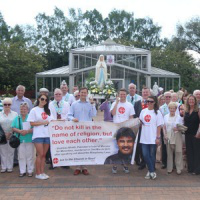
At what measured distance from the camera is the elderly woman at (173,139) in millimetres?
6578

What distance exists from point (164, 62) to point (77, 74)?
13.6 meters

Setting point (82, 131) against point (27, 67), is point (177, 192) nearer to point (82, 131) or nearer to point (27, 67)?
point (82, 131)

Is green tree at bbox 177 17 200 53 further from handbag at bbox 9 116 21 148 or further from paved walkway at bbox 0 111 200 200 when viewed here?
handbag at bbox 9 116 21 148

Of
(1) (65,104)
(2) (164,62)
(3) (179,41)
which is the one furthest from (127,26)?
(1) (65,104)

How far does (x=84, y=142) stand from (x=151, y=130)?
59.5 inches

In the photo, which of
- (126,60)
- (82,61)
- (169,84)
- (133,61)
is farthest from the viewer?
(169,84)

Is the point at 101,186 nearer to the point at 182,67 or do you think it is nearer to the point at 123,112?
the point at 123,112

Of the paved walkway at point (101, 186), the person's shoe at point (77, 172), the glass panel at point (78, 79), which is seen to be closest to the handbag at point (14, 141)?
the paved walkway at point (101, 186)

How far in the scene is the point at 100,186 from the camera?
224 inches

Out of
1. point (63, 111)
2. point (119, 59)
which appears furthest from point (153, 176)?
point (119, 59)

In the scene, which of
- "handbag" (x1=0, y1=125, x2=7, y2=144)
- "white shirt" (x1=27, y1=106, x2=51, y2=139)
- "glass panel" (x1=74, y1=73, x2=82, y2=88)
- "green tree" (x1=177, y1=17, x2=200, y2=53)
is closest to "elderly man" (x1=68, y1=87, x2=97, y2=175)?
"white shirt" (x1=27, y1=106, x2=51, y2=139)

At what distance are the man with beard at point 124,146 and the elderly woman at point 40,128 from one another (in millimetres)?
1457

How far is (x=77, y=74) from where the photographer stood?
26.8 meters

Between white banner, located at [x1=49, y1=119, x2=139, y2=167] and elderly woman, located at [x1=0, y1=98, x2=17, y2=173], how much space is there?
1.14 metres
